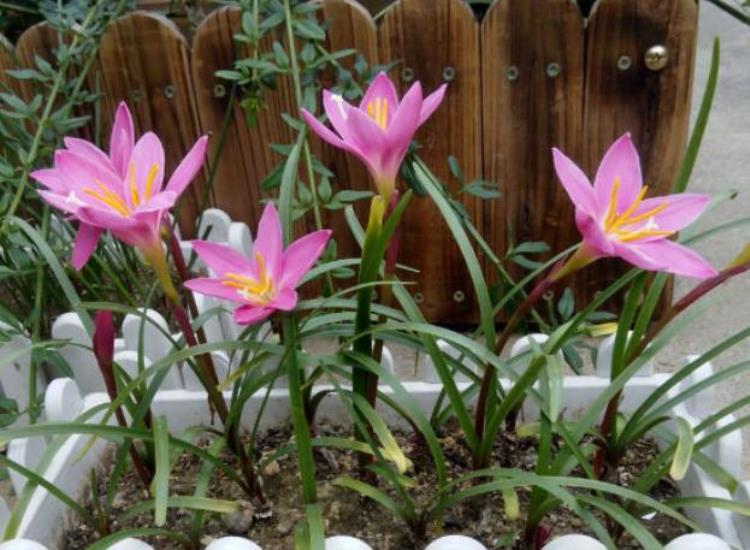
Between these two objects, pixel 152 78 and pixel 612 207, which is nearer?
pixel 612 207

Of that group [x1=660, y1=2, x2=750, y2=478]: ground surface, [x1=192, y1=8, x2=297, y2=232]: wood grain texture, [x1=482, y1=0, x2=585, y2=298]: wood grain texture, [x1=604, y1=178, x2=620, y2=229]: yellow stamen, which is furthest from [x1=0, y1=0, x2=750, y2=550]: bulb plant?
[x1=192, y1=8, x2=297, y2=232]: wood grain texture

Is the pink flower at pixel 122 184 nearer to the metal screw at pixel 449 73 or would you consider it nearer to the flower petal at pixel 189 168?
the flower petal at pixel 189 168

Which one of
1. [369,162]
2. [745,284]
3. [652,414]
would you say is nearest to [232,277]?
[369,162]

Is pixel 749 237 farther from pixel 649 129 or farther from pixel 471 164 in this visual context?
pixel 471 164

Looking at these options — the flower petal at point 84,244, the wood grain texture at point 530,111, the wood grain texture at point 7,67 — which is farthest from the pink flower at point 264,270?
the wood grain texture at point 7,67

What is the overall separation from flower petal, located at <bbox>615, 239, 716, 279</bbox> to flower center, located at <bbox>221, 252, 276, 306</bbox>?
31 cm

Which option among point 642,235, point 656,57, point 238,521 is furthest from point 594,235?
point 656,57

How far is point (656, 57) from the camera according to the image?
1.52 meters

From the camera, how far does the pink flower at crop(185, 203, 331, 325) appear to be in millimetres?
685

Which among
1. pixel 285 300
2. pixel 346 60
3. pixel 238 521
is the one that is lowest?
pixel 238 521

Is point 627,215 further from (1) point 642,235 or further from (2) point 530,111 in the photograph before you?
(2) point 530,111

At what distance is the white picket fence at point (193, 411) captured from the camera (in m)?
0.76

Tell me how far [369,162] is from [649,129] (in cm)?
105

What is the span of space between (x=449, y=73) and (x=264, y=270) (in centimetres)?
99
